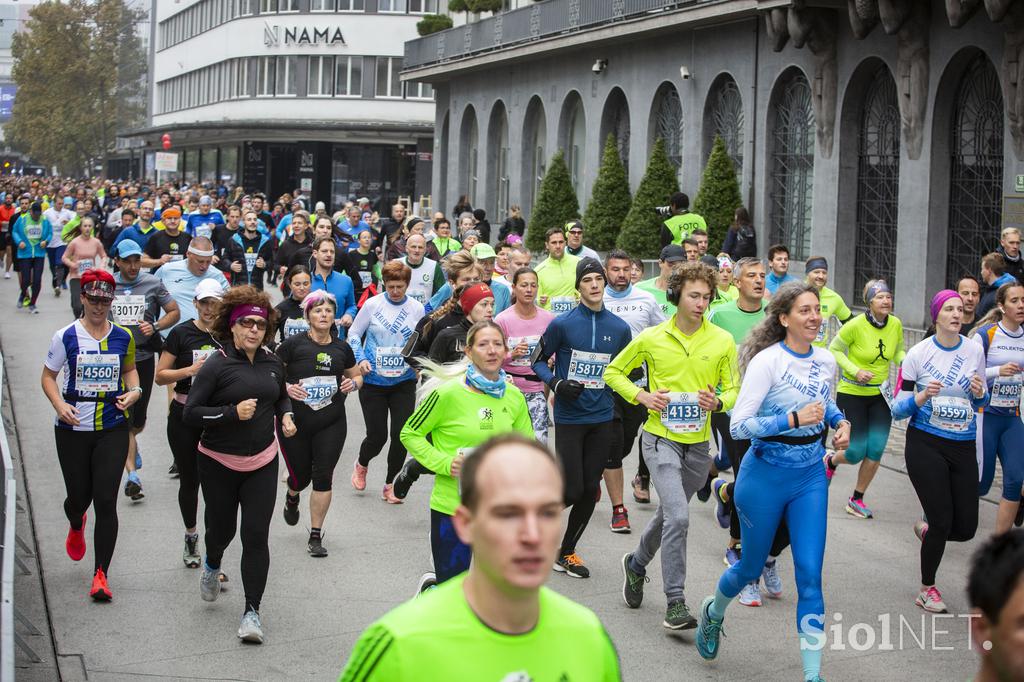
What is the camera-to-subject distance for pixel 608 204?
32.4 m

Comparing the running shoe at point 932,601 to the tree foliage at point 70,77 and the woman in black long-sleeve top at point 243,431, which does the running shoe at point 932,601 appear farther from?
the tree foliage at point 70,77

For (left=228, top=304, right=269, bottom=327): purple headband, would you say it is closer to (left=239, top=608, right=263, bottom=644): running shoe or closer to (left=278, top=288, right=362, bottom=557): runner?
(left=278, top=288, right=362, bottom=557): runner

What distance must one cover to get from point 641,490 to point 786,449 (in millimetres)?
4692

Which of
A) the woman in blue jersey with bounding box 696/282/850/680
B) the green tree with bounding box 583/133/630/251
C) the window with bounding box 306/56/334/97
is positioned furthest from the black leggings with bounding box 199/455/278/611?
the window with bounding box 306/56/334/97

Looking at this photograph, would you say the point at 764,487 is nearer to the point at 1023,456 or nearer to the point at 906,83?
the point at 1023,456

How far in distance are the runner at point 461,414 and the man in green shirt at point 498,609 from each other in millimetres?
3976

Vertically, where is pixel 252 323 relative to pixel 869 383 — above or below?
above

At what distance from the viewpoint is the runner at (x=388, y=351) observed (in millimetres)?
11336

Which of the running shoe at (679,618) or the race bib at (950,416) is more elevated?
the race bib at (950,416)

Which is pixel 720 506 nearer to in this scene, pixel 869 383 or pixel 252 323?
pixel 869 383

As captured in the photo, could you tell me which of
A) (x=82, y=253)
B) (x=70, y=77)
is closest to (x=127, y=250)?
(x=82, y=253)

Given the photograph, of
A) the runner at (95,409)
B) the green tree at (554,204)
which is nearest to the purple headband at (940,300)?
the runner at (95,409)

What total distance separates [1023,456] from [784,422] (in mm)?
3315

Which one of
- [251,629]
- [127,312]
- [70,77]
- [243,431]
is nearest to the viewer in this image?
[251,629]
